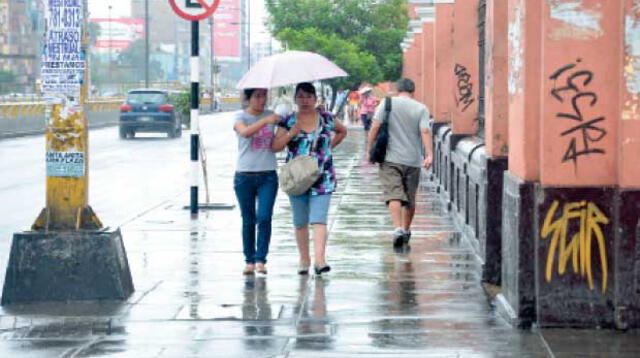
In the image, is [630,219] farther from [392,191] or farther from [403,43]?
[403,43]

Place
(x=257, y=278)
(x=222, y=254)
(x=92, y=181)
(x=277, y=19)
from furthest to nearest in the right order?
(x=277, y=19) < (x=92, y=181) < (x=222, y=254) < (x=257, y=278)

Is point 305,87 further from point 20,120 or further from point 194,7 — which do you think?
point 20,120

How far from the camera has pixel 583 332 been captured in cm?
836

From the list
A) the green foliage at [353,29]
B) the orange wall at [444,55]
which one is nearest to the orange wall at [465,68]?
the orange wall at [444,55]

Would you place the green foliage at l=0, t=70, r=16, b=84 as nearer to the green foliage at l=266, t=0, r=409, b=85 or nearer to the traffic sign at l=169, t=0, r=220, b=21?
the green foliage at l=266, t=0, r=409, b=85

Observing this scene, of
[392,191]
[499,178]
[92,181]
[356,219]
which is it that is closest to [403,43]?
[92,181]

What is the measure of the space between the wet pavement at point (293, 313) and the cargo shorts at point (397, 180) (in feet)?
1.60

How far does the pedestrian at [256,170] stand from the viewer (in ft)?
36.3

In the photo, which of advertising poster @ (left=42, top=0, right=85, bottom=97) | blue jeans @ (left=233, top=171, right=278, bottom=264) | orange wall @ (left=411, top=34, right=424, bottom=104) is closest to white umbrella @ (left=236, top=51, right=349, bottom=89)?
blue jeans @ (left=233, top=171, right=278, bottom=264)

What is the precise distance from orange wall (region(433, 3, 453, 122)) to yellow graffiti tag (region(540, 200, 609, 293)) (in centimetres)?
1125

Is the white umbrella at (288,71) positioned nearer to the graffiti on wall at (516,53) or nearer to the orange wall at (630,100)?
the graffiti on wall at (516,53)

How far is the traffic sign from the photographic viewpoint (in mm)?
15672

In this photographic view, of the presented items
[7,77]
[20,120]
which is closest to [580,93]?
[20,120]

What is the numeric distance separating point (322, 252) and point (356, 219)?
200 inches
